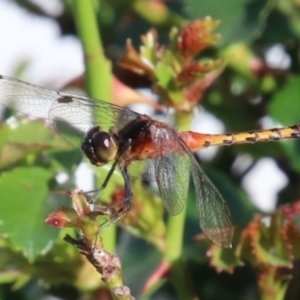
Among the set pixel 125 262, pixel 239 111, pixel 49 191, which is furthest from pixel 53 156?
pixel 239 111

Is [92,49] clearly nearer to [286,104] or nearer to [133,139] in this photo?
[133,139]

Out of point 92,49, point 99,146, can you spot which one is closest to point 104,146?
point 99,146

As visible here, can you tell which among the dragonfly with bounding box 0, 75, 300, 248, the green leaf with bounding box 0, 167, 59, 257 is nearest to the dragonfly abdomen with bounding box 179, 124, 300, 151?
the dragonfly with bounding box 0, 75, 300, 248

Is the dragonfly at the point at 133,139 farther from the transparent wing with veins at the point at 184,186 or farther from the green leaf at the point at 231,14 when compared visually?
the green leaf at the point at 231,14

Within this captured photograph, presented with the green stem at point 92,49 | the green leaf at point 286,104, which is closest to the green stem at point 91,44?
the green stem at point 92,49

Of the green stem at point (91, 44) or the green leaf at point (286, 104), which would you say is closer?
the green stem at point (91, 44)

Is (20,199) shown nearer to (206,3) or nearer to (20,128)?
(20,128)
